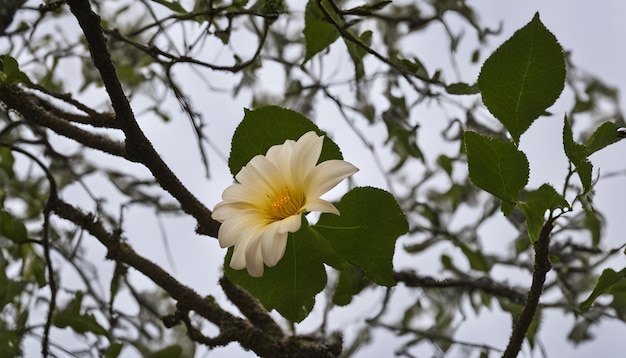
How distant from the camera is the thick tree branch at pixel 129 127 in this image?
1.26 ft

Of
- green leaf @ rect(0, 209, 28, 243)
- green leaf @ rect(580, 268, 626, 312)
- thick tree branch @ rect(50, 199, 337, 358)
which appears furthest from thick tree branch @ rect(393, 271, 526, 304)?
green leaf @ rect(0, 209, 28, 243)

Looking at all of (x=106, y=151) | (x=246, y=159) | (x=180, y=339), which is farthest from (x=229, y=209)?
(x=180, y=339)

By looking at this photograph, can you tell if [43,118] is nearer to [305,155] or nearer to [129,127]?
[129,127]

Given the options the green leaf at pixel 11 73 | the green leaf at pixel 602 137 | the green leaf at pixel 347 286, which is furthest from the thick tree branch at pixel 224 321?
the green leaf at pixel 602 137

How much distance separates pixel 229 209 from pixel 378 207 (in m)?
0.08

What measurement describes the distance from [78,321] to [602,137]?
1.47 feet

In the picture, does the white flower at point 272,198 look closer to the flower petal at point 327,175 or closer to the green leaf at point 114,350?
the flower petal at point 327,175

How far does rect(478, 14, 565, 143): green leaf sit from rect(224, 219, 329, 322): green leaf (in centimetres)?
13

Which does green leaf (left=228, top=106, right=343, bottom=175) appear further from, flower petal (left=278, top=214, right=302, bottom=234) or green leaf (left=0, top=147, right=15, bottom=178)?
→ green leaf (left=0, top=147, right=15, bottom=178)

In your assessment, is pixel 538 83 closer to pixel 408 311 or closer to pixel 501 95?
pixel 501 95

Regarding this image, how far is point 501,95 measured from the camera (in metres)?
0.41

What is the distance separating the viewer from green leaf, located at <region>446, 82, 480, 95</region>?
54cm

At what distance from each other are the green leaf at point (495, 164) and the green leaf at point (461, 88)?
0.49ft

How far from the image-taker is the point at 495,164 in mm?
401
